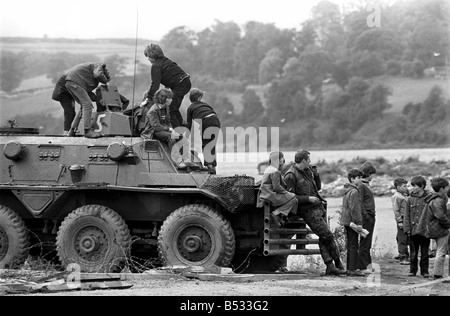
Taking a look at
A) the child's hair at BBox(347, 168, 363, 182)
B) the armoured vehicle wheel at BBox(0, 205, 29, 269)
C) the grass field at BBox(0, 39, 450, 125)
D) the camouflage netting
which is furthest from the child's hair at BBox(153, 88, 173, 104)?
the grass field at BBox(0, 39, 450, 125)

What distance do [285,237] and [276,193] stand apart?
1.30 meters

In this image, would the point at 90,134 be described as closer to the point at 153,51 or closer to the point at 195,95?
the point at 153,51

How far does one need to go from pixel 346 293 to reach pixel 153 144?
4392 mm

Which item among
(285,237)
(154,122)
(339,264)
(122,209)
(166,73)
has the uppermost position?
(166,73)

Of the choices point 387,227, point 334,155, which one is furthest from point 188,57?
point 387,227

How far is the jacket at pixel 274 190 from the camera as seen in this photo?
17.0 m

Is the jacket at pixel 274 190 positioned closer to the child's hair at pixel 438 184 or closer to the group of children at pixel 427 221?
the group of children at pixel 427 221

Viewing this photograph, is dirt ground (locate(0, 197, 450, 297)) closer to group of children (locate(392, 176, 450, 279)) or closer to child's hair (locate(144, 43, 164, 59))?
group of children (locate(392, 176, 450, 279))

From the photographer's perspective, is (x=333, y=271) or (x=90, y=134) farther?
(x=90, y=134)

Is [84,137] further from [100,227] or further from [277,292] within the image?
[277,292]

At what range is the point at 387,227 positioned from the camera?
93.5 ft

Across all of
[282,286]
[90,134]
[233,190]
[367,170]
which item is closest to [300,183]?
[233,190]

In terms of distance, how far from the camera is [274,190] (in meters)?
17.0

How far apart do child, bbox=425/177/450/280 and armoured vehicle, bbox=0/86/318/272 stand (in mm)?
1767
